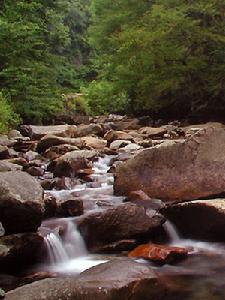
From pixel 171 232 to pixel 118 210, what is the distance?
835mm

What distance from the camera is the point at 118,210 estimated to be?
597 centimetres

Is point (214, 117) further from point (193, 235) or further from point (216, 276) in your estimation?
point (216, 276)

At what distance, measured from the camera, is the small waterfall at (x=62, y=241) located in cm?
568

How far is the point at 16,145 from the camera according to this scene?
1143 centimetres

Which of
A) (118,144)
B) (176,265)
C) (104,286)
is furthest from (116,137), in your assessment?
(104,286)

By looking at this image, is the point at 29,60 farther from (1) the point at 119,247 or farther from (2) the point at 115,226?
(1) the point at 119,247

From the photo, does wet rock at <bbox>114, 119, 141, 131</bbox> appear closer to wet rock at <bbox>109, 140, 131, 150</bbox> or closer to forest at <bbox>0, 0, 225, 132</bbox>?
forest at <bbox>0, 0, 225, 132</bbox>

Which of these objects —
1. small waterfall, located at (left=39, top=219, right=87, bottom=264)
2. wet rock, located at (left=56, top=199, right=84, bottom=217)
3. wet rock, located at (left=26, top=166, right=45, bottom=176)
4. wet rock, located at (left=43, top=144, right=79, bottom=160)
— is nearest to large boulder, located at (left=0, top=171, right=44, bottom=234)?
small waterfall, located at (left=39, top=219, right=87, bottom=264)

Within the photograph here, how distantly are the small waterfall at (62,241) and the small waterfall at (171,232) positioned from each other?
3.63 feet

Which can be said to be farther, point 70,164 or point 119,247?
point 70,164

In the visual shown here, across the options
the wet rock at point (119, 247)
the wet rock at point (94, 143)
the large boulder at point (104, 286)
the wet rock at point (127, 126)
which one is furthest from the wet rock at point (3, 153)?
the wet rock at point (127, 126)

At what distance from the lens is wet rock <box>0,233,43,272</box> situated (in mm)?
5062

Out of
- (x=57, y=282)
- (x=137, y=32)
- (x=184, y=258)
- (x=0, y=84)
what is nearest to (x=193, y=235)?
(x=184, y=258)

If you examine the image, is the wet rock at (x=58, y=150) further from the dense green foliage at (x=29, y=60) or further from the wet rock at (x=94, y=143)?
the dense green foliage at (x=29, y=60)
